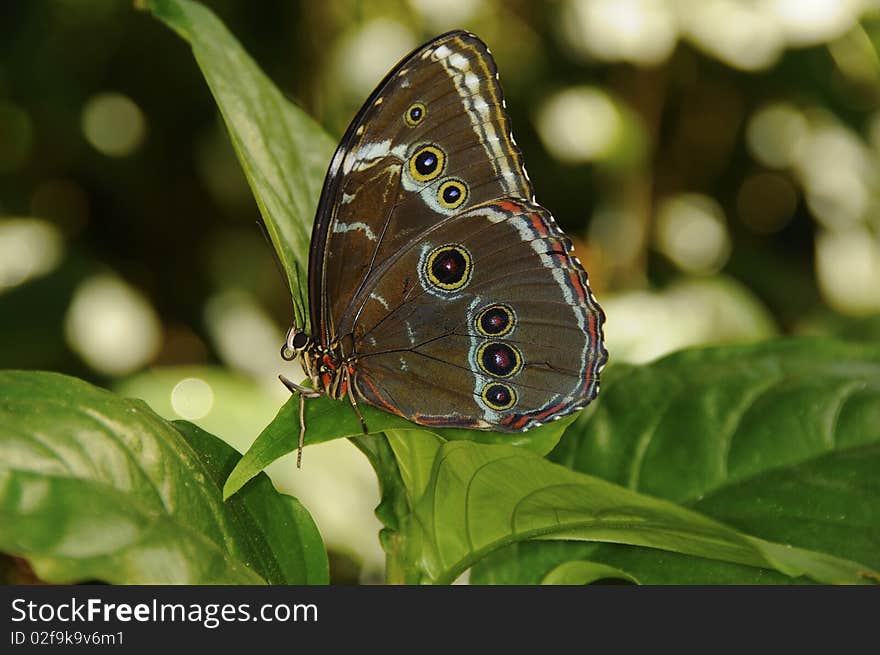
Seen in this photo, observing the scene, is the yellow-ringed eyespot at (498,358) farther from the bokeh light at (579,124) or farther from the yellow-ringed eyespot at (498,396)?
the bokeh light at (579,124)

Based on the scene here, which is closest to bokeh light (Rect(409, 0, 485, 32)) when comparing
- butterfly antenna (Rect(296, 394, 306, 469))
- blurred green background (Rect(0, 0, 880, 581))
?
blurred green background (Rect(0, 0, 880, 581))

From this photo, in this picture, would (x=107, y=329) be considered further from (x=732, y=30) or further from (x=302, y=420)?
(x=732, y=30)

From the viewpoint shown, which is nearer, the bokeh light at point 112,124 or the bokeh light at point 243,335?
the bokeh light at point 243,335

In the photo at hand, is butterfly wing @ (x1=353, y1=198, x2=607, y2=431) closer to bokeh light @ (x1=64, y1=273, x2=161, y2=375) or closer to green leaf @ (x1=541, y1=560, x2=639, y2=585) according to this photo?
green leaf @ (x1=541, y1=560, x2=639, y2=585)

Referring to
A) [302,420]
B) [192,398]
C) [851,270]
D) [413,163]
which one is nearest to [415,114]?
[413,163]

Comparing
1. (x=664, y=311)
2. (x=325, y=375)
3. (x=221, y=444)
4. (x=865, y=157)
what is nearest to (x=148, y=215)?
(x=664, y=311)

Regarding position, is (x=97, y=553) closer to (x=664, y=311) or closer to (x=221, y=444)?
(x=221, y=444)

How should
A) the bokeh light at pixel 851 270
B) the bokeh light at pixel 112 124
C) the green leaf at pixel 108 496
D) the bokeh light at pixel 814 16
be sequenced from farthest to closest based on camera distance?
the bokeh light at pixel 851 270 → the bokeh light at pixel 112 124 → the bokeh light at pixel 814 16 → the green leaf at pixel 108 496

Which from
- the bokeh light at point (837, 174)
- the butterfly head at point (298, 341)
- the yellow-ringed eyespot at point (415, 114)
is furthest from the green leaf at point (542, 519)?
the bokeh light at point (837, 174)
